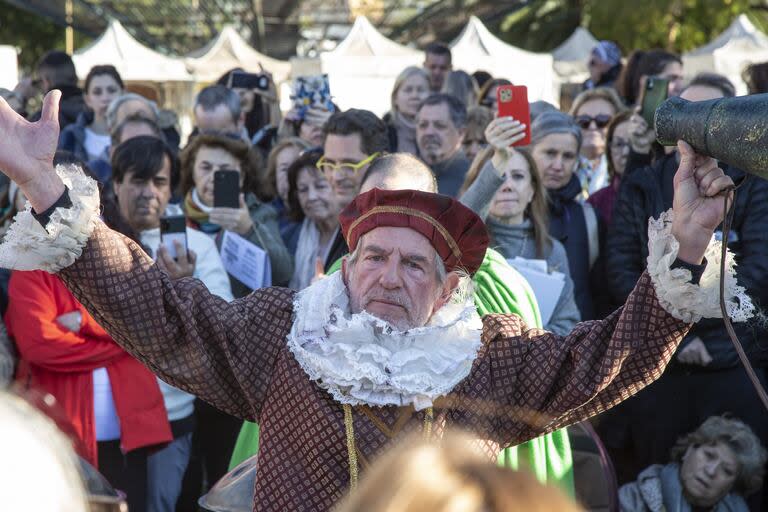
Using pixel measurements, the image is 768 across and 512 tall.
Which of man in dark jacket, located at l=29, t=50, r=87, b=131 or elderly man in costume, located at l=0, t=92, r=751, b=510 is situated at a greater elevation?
man in dark jacket, located at l=29, t=50, r=87, b=131

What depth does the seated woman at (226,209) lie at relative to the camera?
5.26 m

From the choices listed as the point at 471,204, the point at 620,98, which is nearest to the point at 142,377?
the point at 471,204

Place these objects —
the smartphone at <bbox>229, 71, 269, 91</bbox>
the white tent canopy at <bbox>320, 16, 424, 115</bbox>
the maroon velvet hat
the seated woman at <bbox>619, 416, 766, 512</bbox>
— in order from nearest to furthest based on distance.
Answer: the maroon velvet hat
the seated woman at <bbox>619, 416, 766, 512</bbox>
the smartphone at <bbox>229, 71, 269, 91</bbox>
the white tent canopy at <bbox>320, 16, 424, 115</bbox>

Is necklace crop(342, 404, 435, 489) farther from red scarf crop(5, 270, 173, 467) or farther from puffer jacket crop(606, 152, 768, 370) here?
puffer jacket crop(606, 152, 768, 370)

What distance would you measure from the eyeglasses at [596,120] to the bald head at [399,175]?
3.57 metres

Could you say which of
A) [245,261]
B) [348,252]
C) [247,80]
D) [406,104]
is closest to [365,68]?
[247,80]

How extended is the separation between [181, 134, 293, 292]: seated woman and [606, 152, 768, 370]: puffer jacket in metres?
1.47

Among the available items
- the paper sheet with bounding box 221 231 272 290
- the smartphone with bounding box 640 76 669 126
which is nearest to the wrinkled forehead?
the paper sheet with bounding box 221 231 272 290

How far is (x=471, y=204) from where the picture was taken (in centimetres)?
444

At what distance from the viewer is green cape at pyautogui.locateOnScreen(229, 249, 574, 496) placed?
358 centimetres

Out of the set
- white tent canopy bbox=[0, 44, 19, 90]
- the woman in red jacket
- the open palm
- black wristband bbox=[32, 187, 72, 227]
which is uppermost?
white tent canopy bbox=[0, 44, 19, 90]

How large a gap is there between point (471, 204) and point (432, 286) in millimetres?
1583

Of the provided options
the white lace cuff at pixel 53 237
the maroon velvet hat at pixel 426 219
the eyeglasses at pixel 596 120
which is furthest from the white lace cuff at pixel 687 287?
the eyeglasses at pixel 596 120

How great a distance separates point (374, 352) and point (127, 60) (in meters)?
13.3
